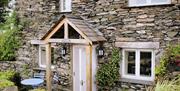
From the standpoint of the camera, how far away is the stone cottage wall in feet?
29.8

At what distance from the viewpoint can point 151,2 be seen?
956 cm

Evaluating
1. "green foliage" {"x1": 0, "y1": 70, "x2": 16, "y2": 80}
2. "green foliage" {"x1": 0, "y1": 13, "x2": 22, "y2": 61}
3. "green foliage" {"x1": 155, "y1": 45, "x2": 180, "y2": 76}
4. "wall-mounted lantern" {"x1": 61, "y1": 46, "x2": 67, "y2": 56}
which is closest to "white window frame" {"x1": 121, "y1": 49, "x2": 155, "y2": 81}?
"green foliage" {"x1": 155, "y1": 45, "x2": 180, "y2": 76}

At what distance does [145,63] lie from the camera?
9.71 metres

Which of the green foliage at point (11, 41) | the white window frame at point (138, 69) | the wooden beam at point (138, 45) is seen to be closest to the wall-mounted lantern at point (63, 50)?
the wooden beam at point (138, 45)

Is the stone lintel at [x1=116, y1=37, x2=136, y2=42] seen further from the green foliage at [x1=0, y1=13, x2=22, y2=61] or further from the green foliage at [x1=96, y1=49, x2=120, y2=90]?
the green foliage at [x1=0, y1=13, x2=22, y2=61]

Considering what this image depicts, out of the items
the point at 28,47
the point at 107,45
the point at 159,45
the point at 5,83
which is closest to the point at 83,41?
the point at 107,45

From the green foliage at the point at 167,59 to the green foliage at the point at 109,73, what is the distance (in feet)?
5.32

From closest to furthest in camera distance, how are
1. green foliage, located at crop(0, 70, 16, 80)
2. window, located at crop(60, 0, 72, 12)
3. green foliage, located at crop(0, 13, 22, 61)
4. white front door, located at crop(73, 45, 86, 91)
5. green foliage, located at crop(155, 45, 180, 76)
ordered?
green foliage, located at crop(155, 45, 180, 76) < white front door, located at crop(73, 45, 86, 91) < window, located at crop(60, 0, 72, 12) < green foliage, located at crop(0, 70, 16, 80) < green foliage, located at crop(0, 13, 22, 61)

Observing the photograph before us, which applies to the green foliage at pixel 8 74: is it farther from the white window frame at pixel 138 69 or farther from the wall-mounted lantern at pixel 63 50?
the white window frame at pixel 138 69

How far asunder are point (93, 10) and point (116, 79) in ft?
8.92

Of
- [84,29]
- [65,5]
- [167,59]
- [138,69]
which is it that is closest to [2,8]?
[65,5]

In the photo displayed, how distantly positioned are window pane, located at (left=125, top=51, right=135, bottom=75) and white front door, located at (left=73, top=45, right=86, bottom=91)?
1738 mm

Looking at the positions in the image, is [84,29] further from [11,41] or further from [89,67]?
[11,41]

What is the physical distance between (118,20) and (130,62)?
1.52m
